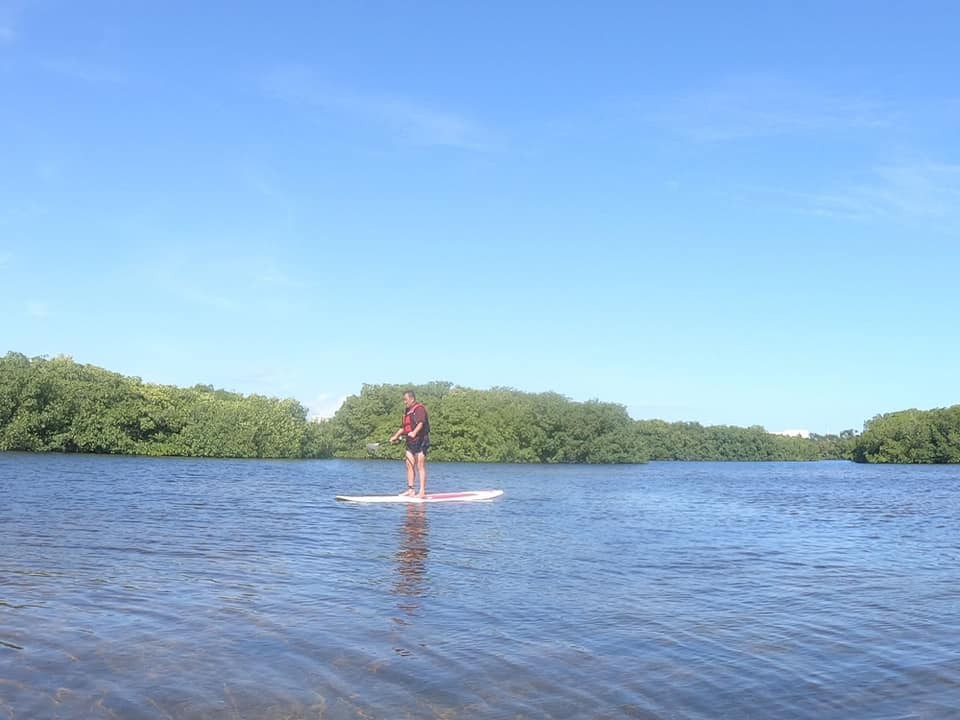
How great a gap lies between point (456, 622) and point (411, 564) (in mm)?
3626

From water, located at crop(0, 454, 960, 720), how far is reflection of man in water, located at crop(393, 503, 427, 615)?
0.06m

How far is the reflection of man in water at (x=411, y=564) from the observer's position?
369 inches

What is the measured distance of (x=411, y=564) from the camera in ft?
39.1

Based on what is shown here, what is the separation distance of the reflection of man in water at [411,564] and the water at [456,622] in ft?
0.18

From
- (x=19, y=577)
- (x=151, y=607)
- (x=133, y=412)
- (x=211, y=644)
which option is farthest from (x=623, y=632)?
(x=133, y=412)

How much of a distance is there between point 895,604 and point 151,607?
855 cm

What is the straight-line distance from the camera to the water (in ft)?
19.9

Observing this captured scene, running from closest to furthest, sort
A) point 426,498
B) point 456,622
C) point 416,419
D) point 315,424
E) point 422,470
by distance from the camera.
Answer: point 456,622, point 422,470, point 416,419, point 426,498, point 315,424

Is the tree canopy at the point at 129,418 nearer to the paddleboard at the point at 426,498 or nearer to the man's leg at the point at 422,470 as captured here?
the paddleboard at the point at 426,498

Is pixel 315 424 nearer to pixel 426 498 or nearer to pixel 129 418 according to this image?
pixel 129 418

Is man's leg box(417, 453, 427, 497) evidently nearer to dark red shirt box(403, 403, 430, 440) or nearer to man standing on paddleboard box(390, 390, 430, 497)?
man standing on paddleboard box(390, 390, 430, 497)

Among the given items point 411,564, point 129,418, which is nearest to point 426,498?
point 411,564

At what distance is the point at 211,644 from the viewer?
7164 mm

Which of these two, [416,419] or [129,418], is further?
[129,418]
